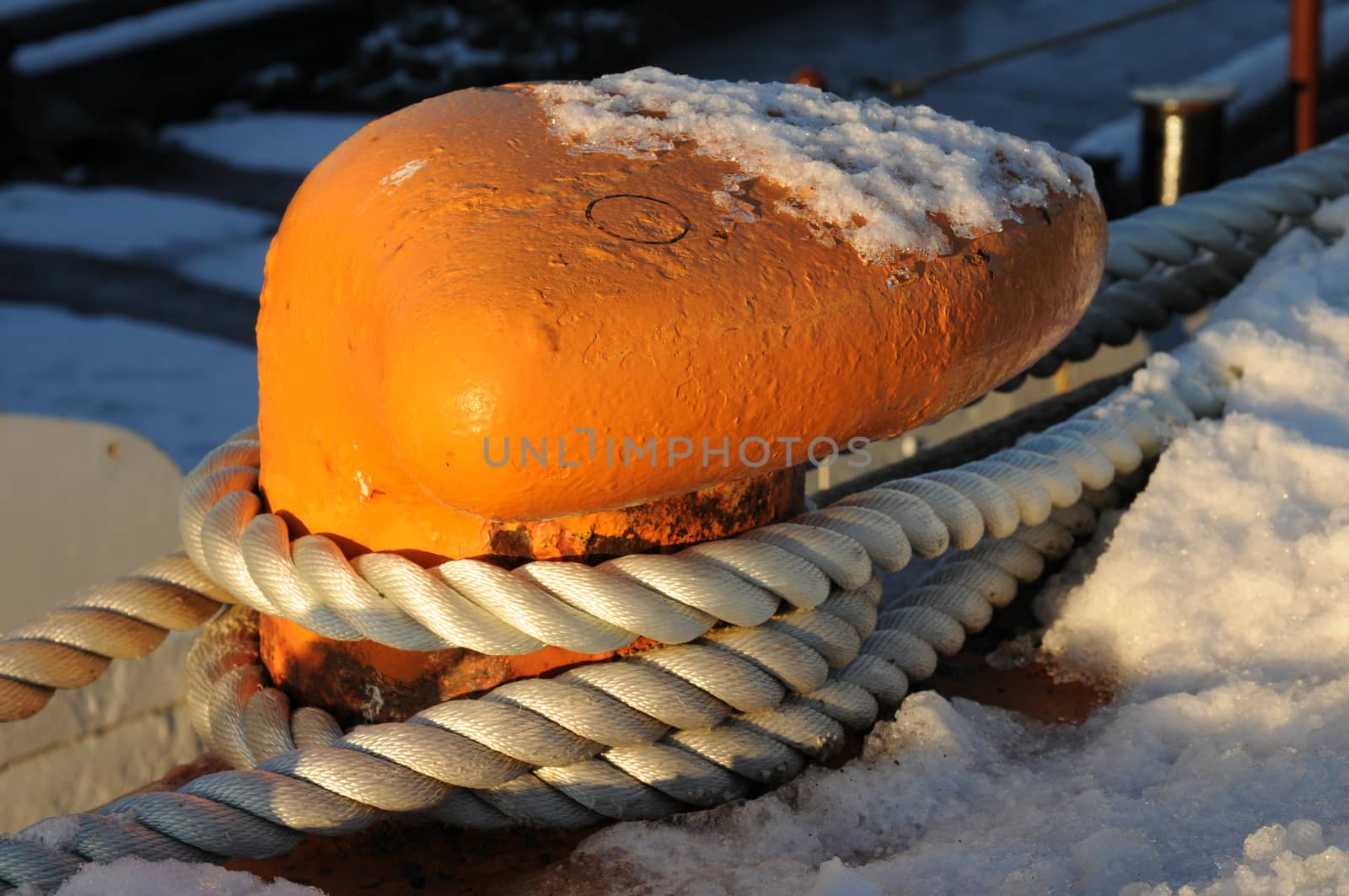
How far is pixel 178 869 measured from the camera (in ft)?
2.50

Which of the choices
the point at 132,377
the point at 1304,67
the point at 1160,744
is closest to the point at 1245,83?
the point at 1304,67

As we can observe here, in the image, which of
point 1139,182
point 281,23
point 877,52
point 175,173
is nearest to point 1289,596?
point 1139,182

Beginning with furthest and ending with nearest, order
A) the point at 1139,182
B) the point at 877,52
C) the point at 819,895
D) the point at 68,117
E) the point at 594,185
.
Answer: the point at 877,52 < the point at 68,117 < the point at 1139,182 < the point at 594,185 < the point at 819,895

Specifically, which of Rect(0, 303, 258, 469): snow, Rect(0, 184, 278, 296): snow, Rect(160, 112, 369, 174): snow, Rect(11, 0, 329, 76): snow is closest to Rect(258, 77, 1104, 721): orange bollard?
Rect(0, 303, 258, 469): snow

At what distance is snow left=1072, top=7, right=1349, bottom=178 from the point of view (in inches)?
116

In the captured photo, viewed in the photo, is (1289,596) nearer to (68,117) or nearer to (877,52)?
(68,117)

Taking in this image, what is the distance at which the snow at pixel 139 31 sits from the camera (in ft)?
Result: 15.6

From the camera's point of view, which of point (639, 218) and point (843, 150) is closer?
point (639, 218)

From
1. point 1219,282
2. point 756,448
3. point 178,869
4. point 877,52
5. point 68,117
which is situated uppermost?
point 756,448

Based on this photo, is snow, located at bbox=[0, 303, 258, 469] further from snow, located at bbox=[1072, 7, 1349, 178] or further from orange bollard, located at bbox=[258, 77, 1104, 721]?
orange bollard, located at bbox=[258, 77, 1104, 721]

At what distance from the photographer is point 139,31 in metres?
4.98

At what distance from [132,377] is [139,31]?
85.3 inches

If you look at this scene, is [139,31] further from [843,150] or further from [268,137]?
[843,150]

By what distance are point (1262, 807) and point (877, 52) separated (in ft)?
18.4
